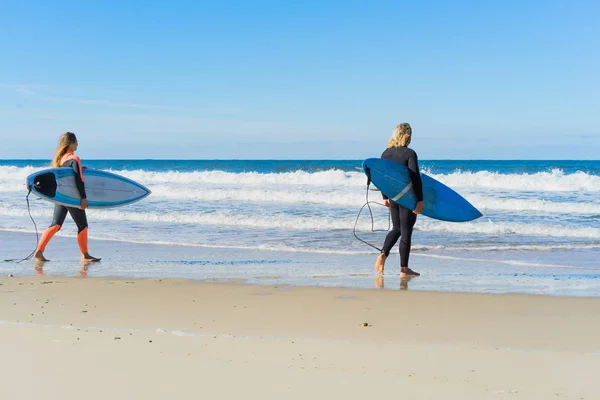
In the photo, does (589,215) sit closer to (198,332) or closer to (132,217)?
(132,217)

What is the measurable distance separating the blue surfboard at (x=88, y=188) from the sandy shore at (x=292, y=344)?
189cm

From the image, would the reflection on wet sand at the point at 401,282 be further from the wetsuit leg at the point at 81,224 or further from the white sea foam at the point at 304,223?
the white sea foam at the point at 304,223

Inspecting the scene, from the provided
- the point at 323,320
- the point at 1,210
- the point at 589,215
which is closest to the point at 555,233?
the point at 589,215

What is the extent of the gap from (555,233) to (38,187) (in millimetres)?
8078

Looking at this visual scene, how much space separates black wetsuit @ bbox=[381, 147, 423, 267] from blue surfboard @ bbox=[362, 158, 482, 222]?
0.19 feet

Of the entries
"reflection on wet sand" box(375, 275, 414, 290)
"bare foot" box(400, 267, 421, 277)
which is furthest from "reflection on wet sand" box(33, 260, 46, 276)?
"bare foot" box(400, 267, 421, 277)

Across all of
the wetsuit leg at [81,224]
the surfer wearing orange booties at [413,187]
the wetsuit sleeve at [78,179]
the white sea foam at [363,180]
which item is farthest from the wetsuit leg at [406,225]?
the white sea foam at [363,180]

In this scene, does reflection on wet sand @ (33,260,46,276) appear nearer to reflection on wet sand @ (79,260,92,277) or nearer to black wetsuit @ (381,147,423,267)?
reflection on wet sand @ (79,260,92,277)

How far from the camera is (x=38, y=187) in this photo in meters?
7.57

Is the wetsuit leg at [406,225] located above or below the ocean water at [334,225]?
above

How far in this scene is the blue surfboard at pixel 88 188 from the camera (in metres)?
7.27

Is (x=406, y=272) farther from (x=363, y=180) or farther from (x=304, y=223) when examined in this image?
(x=363, y=180)

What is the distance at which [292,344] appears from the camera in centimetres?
368

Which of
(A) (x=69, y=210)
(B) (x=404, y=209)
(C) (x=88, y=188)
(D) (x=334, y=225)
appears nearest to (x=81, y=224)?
(A) (x=69, y=210)
